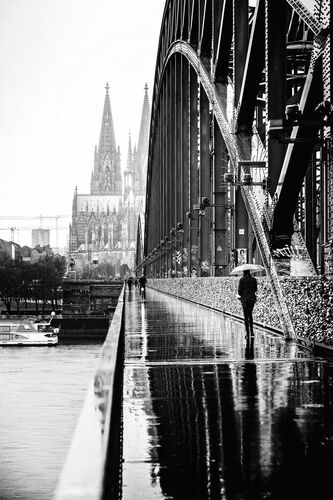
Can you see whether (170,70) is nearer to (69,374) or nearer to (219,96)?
(69,374)

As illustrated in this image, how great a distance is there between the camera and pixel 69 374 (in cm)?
5412

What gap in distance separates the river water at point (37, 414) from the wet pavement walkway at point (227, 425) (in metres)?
1.03

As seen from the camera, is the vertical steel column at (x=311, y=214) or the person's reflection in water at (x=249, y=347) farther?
the vertical steel column at (x=311, y=214)

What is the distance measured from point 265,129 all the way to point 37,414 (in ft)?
50.5

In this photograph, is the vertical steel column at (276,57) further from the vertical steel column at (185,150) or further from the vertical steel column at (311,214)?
the vertical steel column at (185,150)

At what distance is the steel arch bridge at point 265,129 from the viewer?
12617 mm

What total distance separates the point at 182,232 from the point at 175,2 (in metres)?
9.72

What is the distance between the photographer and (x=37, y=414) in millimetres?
33844

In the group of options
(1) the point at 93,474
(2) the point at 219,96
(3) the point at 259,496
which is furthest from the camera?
(2) the point at 219,96

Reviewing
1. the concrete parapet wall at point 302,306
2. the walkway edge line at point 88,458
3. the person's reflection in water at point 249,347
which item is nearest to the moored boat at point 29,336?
the concrete parapet wall at point 302,306

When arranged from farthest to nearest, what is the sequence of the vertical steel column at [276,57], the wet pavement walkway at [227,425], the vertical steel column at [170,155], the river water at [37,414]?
the vertical steel column at [170,155] → the river water at [37,414] → the vertical steel column at [276,57] → the wet pavement walkway at [227,425]

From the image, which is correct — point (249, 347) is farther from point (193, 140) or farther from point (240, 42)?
point (193, 140)

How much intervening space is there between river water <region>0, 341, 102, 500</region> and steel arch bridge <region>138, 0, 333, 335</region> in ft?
13.5

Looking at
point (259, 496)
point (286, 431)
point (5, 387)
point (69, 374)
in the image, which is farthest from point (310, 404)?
point (69, 374)
